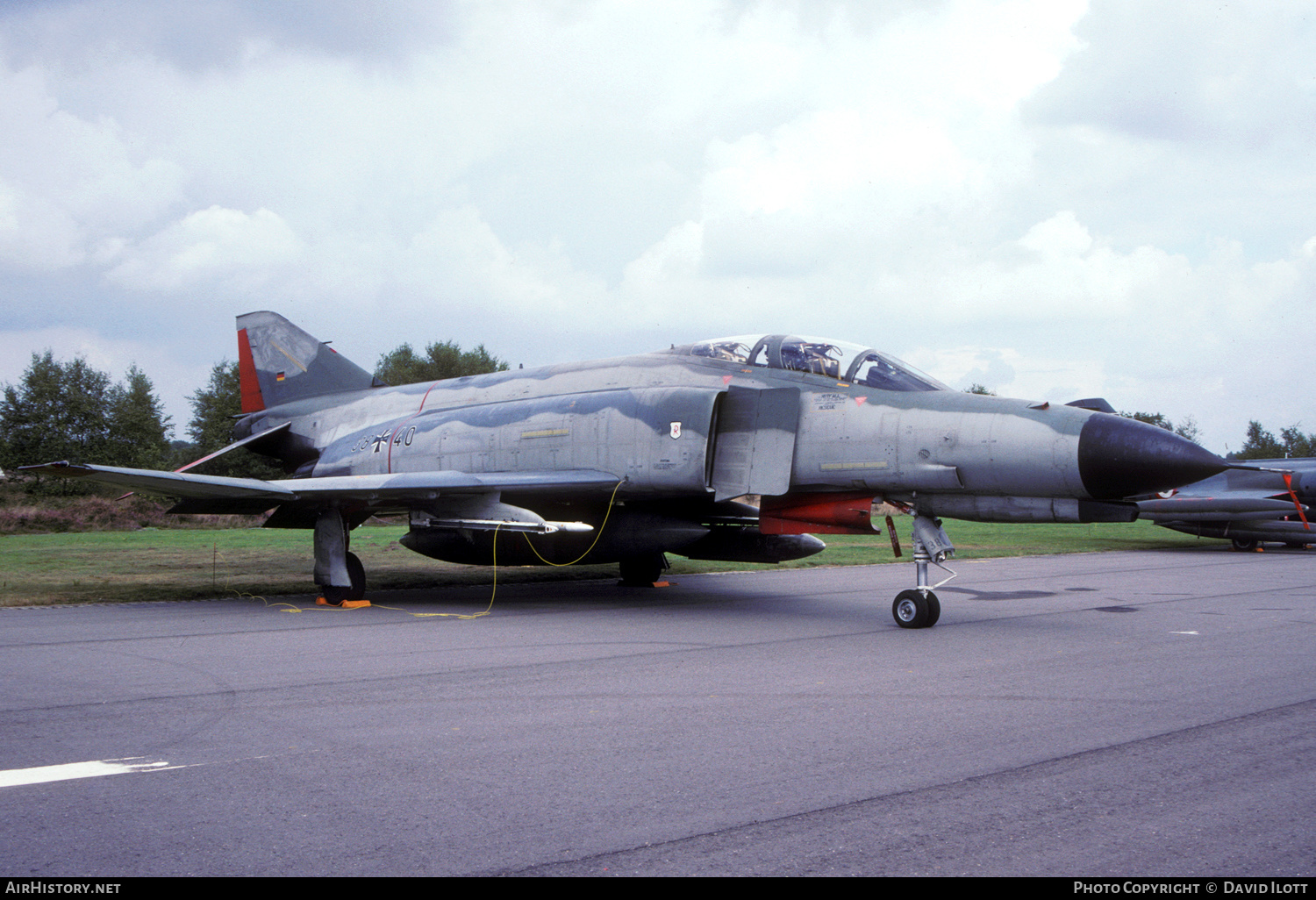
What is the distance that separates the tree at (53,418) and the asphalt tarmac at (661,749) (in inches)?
2023

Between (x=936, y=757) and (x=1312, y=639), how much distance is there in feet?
18.9

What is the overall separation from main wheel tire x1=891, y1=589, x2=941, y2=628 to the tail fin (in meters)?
10.4

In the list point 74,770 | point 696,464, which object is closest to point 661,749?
point 74,770

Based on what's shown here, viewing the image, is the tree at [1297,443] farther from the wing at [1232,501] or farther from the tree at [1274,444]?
the wing at [1232,501]

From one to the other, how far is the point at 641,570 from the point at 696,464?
410 centimetres

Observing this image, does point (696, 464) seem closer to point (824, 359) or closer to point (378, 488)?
point (824, 359)

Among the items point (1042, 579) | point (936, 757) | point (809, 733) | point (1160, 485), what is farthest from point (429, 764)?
point (1042, 579)

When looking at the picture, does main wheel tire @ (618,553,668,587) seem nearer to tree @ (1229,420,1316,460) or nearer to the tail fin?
the tail fin

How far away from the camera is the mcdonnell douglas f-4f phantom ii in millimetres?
8328

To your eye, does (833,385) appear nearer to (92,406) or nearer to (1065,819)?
(1065,819)

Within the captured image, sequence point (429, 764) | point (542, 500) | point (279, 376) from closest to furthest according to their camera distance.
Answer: point (429, 764) → point (542, 500) → point (279, 376)

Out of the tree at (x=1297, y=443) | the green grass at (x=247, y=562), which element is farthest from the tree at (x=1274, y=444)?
the green grass at (x=247, y=562)

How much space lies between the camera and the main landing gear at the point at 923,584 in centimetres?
865
